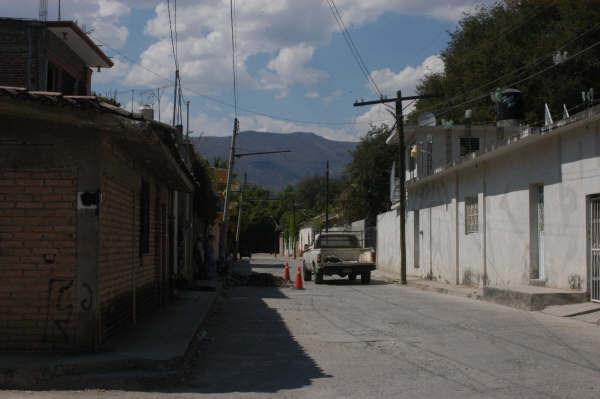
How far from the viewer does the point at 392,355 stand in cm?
884

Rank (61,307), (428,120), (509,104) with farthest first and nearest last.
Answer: (428,120)
(509,104)
(61,307)

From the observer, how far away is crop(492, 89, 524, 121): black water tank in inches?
1088

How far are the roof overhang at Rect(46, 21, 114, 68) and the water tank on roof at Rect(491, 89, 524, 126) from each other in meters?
16.1

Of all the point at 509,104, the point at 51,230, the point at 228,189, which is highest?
the point at 509,104

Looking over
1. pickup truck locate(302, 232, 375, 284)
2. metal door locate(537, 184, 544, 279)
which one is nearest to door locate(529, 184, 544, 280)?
metal door locate(537, 184, 544, 279)

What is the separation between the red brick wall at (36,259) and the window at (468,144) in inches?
937

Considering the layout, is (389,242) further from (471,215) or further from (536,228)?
(536,228)

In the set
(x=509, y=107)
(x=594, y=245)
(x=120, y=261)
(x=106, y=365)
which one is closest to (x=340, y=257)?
(x=509, y=107)

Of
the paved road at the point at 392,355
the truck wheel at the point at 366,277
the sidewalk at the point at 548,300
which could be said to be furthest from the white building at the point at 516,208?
the truck wheel at the point at 366,277

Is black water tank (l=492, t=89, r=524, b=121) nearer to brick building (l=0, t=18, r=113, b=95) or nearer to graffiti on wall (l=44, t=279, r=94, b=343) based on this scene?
brick building (l=0, t=18, r=113, b=95)

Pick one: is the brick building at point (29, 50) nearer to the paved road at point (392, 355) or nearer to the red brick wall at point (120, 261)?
the red brick wall at point (120, 261)

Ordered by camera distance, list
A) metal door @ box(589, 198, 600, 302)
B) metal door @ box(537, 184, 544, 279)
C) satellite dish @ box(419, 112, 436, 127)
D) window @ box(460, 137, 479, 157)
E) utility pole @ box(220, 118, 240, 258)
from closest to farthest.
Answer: metal door @ box(589, 198, 600, 302), metal door @ box(537, 184, 544, 279), satellite dish @ box(419, 112, 436, 127), window @ box(460, 137, 479, 157), utility pole @ box(220, 118, 240, 258)

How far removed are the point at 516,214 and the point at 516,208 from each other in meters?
0.16

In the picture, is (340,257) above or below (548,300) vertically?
above
